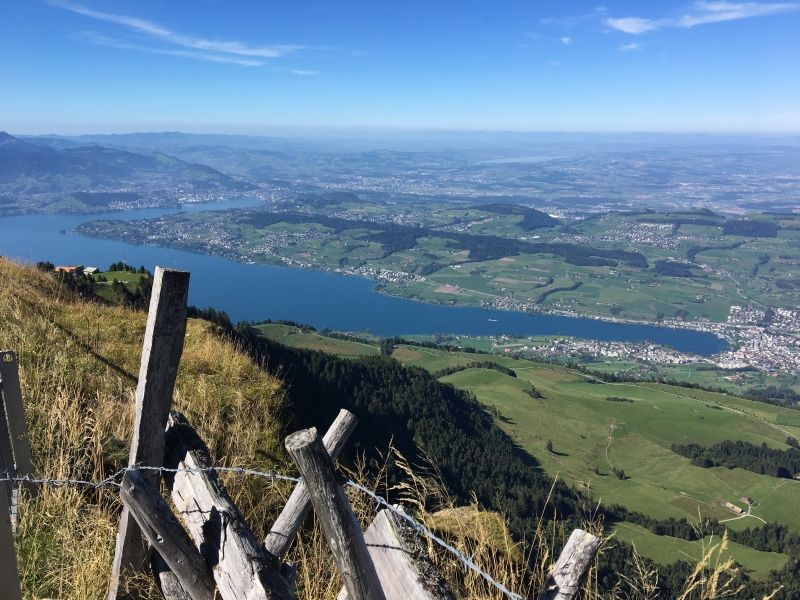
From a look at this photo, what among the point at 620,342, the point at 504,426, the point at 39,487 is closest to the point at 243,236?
the point at 620,342

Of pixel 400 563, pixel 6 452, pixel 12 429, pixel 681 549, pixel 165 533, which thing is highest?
pixel 400 563

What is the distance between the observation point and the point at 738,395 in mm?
80125

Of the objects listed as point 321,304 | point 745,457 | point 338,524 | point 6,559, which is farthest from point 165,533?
point 321,304

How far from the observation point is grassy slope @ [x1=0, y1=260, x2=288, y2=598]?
3475 millimetres

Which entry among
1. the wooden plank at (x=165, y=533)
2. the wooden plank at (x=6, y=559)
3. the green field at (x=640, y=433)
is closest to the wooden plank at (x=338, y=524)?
the wooden plank at (x=165, y=533)

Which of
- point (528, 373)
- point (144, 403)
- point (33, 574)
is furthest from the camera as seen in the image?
point (528, 373)

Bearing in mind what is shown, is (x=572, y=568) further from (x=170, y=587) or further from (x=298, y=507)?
(x=170, y=587)

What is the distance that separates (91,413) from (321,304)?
11623 cm

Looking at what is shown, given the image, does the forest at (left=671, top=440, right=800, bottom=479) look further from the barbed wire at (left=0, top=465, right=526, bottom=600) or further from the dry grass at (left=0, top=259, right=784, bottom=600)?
the barbed wire at (left=0, top=465, right=526, bottom=600)

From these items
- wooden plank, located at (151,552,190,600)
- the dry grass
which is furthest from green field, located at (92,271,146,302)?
wooden plank, located at (151,552,190,600)

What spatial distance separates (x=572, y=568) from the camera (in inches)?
86.6

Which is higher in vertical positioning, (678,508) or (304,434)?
(304,434)

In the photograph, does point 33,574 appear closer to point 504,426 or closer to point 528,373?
point 504,426

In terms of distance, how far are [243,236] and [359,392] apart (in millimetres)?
155233
